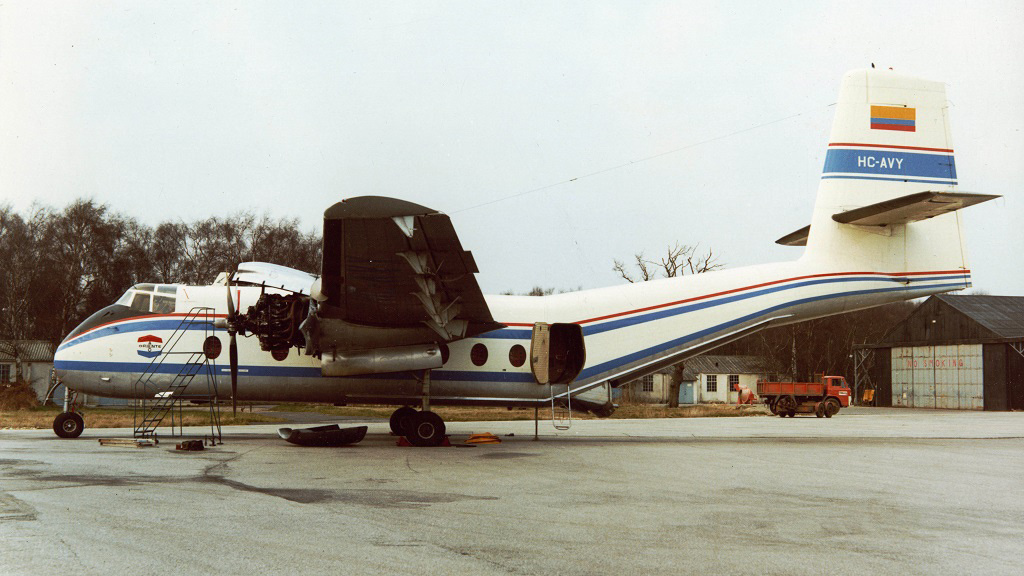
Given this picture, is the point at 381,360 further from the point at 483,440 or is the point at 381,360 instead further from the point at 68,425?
the point at 68,425

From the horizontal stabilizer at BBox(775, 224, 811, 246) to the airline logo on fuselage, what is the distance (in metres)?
15.1

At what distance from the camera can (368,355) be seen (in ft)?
49.6

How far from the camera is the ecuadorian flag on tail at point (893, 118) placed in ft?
56.7

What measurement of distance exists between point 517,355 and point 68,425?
9.65 meters

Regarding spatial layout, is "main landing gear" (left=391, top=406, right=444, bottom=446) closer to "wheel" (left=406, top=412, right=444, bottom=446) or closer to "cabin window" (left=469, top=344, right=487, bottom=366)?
"wheel" (left=406, top=412, right=444, bottom=446)

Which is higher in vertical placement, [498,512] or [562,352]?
[562,352]

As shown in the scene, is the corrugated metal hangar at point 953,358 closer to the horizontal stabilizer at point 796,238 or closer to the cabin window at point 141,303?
the horizontal stabilizer at point 796,238

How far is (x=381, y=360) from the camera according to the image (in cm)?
1516

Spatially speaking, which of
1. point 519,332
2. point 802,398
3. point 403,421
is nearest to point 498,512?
point 403,421

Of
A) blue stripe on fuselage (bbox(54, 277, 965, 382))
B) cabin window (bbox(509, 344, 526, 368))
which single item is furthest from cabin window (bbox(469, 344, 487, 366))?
cabin window (bbox(509, 344, 526, 368))

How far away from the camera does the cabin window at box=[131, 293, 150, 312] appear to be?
621 inches

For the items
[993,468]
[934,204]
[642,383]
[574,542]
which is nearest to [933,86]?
[934,204]

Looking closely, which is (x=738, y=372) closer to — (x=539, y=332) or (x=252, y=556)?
(x=539, y=332)

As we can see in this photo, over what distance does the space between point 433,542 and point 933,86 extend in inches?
664
